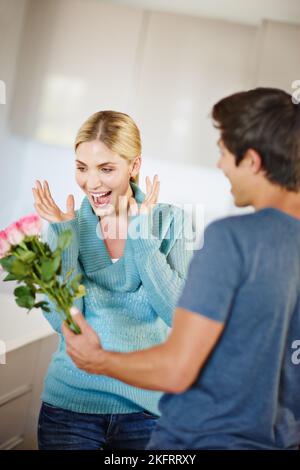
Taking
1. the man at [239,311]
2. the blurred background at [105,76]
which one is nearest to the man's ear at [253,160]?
the man at [239,311]

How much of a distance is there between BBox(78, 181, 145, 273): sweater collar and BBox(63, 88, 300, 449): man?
0.92ft

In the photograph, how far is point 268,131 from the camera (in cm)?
67

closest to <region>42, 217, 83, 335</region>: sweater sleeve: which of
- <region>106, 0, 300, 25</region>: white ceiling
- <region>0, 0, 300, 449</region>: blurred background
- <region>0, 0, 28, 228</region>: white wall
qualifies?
<region>0, 0, 300, 449</region>: blurred background

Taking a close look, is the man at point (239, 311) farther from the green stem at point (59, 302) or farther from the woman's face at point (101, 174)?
the woman's face at point (101, 174)

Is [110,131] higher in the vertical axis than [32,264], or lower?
higher

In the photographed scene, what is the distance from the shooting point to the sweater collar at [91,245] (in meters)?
1.00

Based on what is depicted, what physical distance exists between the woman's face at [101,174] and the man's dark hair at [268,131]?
0.33 m

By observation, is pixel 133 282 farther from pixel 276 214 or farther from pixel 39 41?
pixel 39 41

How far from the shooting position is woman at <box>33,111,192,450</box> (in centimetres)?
94

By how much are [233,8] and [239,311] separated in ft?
4.21

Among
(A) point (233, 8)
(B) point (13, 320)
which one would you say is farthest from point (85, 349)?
(A) point (233, 8)

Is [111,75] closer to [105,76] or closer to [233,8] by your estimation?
[105,76]

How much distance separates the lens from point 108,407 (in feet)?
3.10

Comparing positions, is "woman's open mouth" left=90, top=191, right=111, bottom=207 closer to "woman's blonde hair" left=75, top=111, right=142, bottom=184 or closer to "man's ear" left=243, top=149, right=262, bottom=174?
"woman's blonde hair" left=75, top=111, right=142, bottom=184
